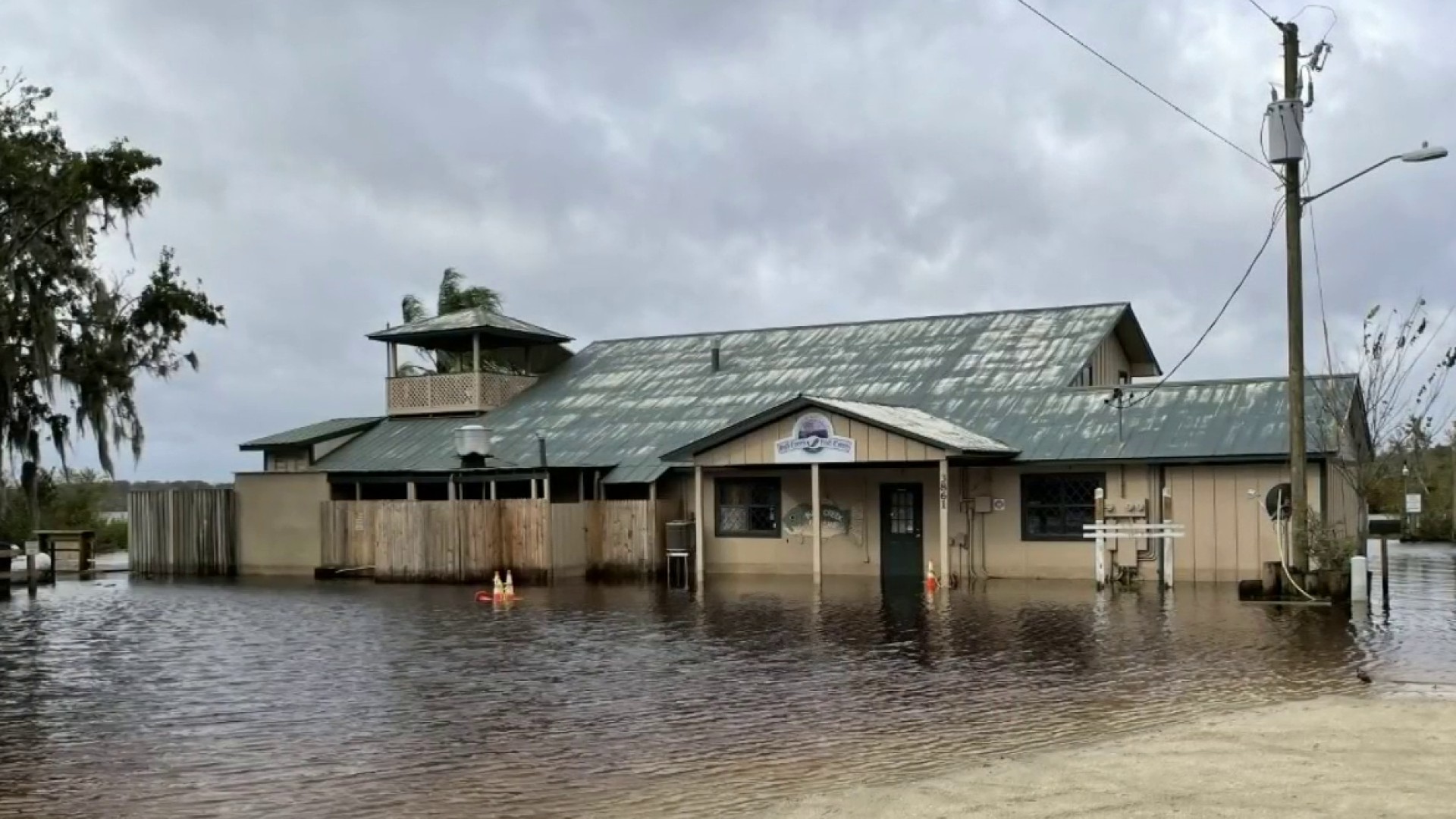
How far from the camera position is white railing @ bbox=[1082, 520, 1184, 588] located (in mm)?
22766

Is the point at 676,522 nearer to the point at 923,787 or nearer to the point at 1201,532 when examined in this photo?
the point at 1201,532

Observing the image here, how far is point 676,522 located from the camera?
27.6 meters

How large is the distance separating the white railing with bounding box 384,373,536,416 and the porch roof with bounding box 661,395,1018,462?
875cm

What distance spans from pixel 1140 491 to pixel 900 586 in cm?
437

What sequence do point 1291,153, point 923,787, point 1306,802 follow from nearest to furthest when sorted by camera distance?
1. point 1306,802
2. point 923,787
3. point 1291,153

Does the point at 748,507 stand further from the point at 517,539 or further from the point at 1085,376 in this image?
the point at 1085,376

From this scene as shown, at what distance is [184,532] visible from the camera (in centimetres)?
3216

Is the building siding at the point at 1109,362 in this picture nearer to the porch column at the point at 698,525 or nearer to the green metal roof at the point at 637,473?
the porch column at the point at 698,525

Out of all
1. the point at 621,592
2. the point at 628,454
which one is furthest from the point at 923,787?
the point at 628,454

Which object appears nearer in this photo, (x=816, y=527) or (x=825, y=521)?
(x=816, y=527)

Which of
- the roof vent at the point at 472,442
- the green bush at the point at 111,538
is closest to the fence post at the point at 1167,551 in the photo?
the roof vent at the point at 472,442

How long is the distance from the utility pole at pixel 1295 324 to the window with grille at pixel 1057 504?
476 cm

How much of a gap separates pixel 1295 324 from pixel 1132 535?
14.0 feet

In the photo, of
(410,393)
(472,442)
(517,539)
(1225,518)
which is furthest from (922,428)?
(410,393)
